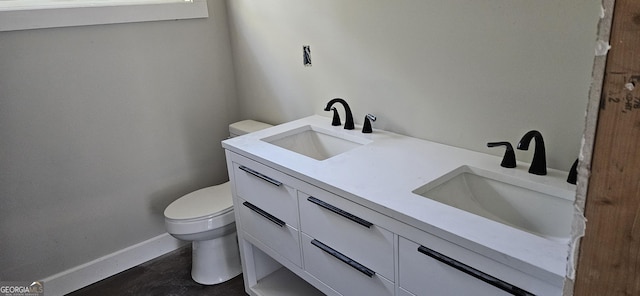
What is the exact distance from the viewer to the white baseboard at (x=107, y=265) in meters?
2.20

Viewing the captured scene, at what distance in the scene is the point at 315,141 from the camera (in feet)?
6.61

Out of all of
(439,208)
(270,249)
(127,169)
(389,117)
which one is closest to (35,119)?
(127,169)

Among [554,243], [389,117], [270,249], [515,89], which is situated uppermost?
[515,89]

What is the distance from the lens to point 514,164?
53.2 inches

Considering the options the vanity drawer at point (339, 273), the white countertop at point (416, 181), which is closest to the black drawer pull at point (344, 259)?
the vanity drawer at point (339, 273)

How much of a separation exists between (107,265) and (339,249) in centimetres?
162

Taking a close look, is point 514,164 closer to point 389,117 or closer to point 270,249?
point 389,117

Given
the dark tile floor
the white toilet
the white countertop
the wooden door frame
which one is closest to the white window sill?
the white toilet

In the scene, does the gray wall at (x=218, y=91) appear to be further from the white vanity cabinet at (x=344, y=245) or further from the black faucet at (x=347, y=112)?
the white vanity cabinet at (x=344, y=245)

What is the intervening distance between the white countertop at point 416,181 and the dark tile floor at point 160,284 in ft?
2.78

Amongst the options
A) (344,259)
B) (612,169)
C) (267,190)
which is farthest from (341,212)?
(612,169)

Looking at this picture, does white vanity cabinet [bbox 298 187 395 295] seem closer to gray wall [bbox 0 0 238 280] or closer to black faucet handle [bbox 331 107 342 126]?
black faucet handle [bbox 331 107 342 126]

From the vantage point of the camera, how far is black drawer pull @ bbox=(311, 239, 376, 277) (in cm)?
130

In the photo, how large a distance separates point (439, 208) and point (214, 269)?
4.96 ft
